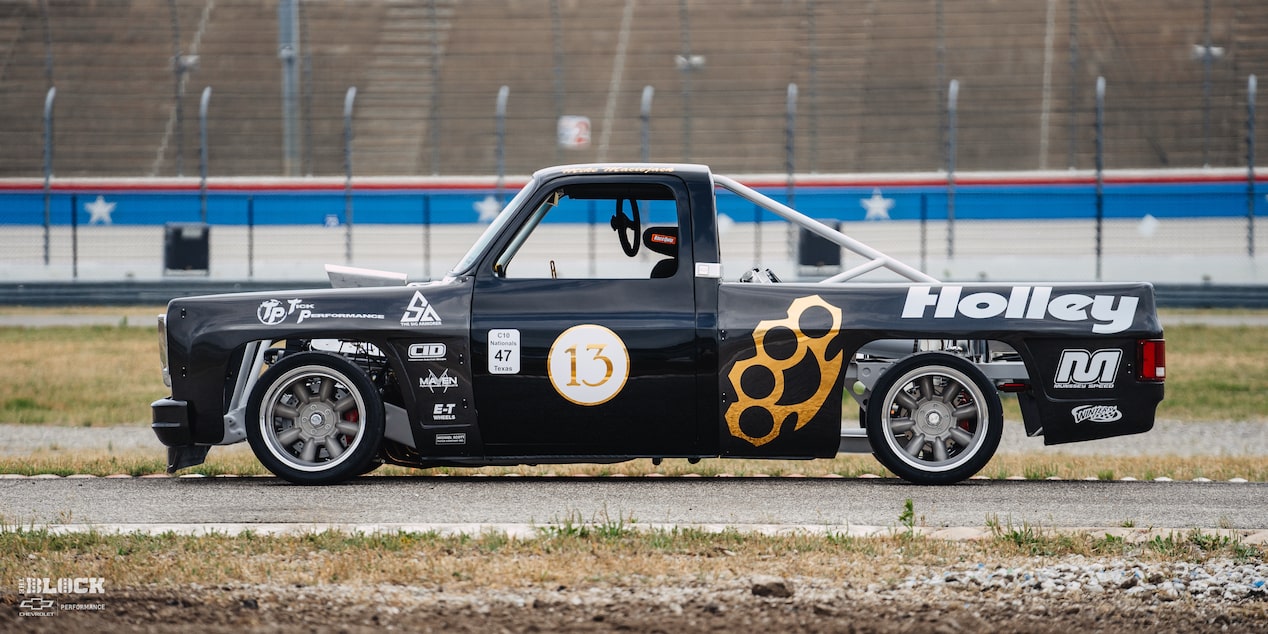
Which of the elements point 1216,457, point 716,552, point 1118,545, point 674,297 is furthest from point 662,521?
point 1216,457

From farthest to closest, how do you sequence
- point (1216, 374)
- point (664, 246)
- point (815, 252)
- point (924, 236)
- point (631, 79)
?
point (631, 79), point (924, 236), point (815, 252), point (1216, 374), point (664, 246)

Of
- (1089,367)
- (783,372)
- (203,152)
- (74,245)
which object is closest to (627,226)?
(783,372)

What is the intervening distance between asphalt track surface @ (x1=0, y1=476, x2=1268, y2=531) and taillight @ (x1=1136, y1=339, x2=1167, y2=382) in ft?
2.04

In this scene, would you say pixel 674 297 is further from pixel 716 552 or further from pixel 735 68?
pixel 735 68

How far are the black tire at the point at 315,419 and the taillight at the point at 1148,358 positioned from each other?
12.8ft

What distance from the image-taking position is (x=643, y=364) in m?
7.20

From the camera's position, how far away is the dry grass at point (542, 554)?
203 inches

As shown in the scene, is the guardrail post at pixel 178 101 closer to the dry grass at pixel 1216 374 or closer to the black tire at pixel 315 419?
the dry grass at pixel 1216 374

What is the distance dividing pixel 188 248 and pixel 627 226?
15952mm

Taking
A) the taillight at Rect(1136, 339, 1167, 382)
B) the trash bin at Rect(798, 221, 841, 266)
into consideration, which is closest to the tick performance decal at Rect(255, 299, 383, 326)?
the taillight at Rect(1136, 339, 1167, 382)

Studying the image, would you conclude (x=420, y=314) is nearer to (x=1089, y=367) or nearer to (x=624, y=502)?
(x=624, y=502)

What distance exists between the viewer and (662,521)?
6.35 m

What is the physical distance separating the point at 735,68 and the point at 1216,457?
2603cm

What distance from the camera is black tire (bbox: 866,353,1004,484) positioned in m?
7.30
